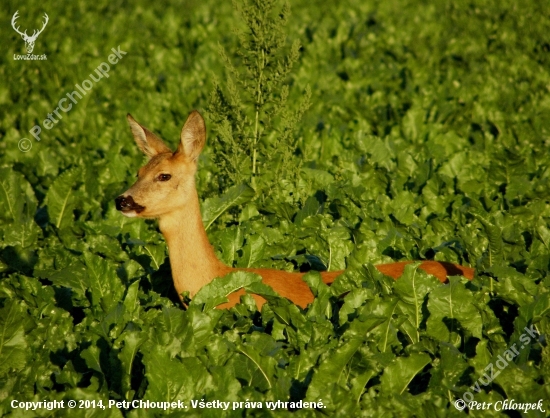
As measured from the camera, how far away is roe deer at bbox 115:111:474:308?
16.7ft

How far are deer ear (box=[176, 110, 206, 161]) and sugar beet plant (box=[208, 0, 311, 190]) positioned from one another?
92cm

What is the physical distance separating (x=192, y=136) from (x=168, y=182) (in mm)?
409

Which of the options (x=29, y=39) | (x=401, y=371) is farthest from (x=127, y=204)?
(x=29, y=39)

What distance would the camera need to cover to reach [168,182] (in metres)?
5.25

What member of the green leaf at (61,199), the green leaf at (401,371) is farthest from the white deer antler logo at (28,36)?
the green leaf at (401,371)

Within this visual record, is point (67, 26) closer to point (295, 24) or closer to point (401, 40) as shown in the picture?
point (295, 24)

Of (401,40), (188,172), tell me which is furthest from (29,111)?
(401,40)

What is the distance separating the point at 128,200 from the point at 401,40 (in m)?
9.74

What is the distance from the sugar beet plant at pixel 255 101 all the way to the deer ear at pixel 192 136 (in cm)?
92

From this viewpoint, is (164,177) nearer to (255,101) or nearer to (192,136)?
(192,136)

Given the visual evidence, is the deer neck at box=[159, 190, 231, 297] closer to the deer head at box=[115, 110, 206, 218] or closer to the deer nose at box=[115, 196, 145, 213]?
the deer head at box=[115, 110, 206, 218]

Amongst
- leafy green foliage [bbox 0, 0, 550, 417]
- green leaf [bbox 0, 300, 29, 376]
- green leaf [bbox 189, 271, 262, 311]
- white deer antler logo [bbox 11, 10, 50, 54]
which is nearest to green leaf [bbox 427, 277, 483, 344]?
leafy green foliage [bbox 0, 0, 550, 417]

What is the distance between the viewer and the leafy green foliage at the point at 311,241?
402cm

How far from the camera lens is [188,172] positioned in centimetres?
538
